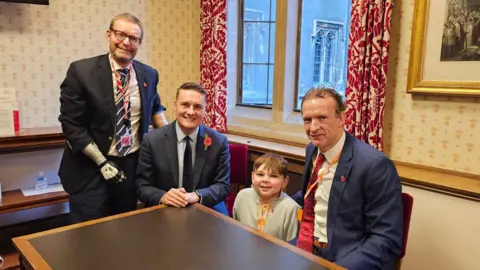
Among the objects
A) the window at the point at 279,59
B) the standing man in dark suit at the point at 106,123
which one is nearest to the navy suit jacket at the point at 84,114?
the standing man in dark suit at the point at 106,123

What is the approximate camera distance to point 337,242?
4.90 feet

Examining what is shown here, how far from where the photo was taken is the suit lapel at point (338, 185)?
1481 millimetres

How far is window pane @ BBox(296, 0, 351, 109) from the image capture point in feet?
8.88

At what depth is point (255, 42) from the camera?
127 inches

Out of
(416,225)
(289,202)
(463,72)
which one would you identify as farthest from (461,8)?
(289,202)

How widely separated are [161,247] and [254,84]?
7.16 feet

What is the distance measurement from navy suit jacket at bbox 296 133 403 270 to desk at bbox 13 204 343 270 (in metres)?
0.27

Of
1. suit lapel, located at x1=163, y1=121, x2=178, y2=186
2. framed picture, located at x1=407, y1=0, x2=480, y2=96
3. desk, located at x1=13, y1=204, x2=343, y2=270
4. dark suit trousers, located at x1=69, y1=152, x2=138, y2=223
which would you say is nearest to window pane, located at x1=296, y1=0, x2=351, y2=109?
framed picture, located at x1=407, y1=0, x2=480, y2=96

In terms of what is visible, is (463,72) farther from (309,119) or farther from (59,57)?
(59,57)

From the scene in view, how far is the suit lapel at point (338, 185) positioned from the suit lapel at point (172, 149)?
751mm

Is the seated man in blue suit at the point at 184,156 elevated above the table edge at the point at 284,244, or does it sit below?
above

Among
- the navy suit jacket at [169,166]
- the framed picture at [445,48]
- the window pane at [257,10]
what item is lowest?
the navy suit jacket at [169,166]

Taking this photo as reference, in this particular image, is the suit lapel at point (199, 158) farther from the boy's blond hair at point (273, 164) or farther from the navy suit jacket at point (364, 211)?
the navy suit jacket at point (364, 211)

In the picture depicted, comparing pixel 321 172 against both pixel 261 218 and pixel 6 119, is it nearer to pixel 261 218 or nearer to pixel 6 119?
pixel 261 218
